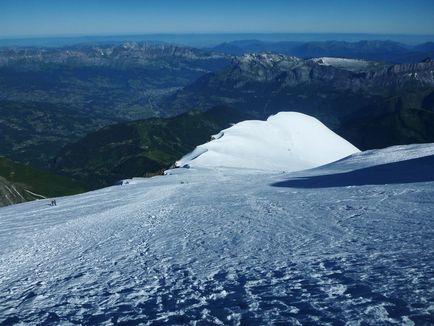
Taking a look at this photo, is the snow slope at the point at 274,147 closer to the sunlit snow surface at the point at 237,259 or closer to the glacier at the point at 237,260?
the glacier at the point at 237,260

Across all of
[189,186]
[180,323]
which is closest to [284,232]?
[180,323]

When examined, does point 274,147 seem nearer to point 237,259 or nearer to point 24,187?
point 237,259

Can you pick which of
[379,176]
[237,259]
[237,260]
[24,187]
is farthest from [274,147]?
[24,187]

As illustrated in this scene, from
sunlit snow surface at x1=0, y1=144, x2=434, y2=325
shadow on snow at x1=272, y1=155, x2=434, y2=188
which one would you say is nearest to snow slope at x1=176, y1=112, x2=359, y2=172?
shadow on snow at x1=272, y1=155, x2=434, y2=188

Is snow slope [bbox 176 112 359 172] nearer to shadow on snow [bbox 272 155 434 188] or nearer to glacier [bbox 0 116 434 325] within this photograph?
shadow on snow [bbox 272 155 434 188]

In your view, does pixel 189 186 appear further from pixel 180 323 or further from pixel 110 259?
pixel 180 323

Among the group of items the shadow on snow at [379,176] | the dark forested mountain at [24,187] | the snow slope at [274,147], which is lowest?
the dark forested mountain at [24,187]

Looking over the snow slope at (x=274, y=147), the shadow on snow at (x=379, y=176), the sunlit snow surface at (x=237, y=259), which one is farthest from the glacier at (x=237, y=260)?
the snow slope at (x=274, y=147)
